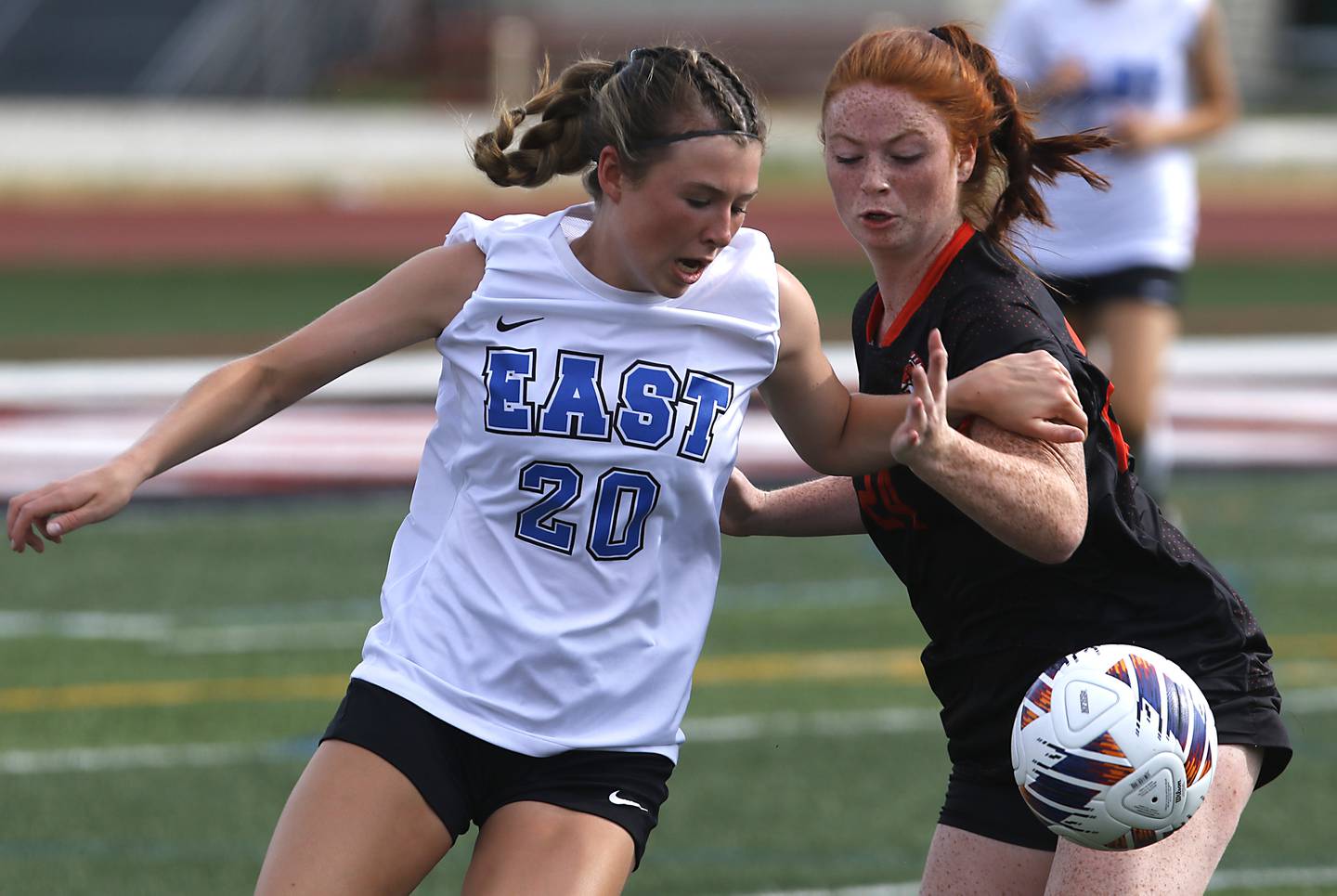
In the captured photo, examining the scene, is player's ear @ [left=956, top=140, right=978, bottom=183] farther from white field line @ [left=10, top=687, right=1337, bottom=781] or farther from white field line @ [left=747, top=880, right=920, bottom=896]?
white field line @ [left=10, top=687, right=1337, bottom=781]

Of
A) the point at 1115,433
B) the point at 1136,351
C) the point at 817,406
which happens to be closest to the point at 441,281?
the point at 817,406

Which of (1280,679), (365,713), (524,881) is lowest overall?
(1280,679)

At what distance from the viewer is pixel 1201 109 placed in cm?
891

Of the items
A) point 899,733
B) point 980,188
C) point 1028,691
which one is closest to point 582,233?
point 980,188

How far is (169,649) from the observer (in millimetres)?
8219

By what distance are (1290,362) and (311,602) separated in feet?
30.2

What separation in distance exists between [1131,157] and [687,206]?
5.31 metres

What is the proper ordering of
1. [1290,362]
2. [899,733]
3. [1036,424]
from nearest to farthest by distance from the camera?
[1036,424]
[899,733]
[1290,362]

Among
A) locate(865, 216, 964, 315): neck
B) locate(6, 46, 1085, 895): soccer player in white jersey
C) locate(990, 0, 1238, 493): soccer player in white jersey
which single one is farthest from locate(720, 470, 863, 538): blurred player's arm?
locate(990, 0, 1238, 493): soccer player in white jersey

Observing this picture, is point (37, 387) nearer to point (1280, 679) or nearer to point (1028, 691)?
point (1280, 679)

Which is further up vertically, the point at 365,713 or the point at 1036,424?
the point at 1036,424

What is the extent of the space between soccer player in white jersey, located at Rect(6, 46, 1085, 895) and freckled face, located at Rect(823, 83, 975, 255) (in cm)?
17

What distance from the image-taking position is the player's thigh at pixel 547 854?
361 cm

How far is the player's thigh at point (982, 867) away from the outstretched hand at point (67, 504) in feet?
5.30
